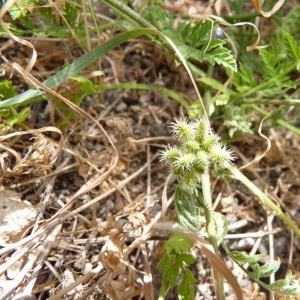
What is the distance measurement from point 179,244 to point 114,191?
0.52 metres

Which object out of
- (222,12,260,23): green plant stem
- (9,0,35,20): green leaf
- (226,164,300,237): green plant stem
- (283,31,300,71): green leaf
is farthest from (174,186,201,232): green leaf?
(222,12,260,23): green plant stem

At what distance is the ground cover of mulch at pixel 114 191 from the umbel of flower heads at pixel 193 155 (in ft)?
0.93

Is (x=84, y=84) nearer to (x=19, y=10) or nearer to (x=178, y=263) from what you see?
(x=19, y=10)

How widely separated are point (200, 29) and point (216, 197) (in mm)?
816

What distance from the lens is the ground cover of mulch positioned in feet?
5.37

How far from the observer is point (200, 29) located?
1764mm

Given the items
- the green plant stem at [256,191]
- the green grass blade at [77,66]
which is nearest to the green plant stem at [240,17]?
the green grass blade at [77,66]

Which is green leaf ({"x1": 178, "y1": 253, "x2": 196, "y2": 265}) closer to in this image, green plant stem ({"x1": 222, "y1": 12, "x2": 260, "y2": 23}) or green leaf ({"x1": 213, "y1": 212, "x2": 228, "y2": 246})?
green leaf ({"x1": 213, "y1": 212, "x2": 228, "y2": 246})

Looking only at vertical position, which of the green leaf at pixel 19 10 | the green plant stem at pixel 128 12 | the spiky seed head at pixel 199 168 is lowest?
the spiky seed head at pixel 199 168

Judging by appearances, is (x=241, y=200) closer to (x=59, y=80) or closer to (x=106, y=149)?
(x=106, y=149)

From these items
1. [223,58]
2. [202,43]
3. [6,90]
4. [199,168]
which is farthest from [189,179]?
[6,90]

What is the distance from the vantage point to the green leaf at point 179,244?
1522mm

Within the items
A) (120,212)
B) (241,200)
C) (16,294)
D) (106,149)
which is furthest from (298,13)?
(16,294)

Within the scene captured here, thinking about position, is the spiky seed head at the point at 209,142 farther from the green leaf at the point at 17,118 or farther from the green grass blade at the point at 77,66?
the green leaf at the point at 17,118
